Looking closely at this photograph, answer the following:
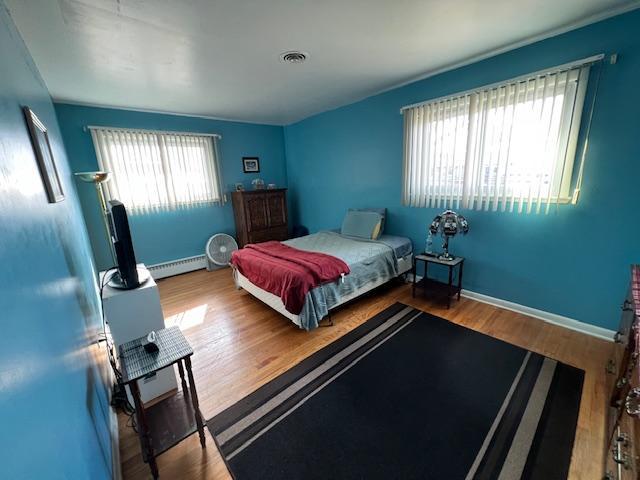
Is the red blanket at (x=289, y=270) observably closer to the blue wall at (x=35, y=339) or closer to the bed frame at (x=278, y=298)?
the bed frame at (x=278, y=298)

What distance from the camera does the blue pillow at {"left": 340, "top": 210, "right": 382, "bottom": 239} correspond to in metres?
3.41

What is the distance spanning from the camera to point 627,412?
3.18ft

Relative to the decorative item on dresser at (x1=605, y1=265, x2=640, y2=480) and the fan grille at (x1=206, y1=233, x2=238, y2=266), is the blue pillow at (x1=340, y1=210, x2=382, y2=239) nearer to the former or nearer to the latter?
the fan grille at (x1=206, y1=233, x2=238, y2=266)

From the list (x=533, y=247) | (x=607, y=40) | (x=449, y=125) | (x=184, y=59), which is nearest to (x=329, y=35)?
(x=184, y=59)

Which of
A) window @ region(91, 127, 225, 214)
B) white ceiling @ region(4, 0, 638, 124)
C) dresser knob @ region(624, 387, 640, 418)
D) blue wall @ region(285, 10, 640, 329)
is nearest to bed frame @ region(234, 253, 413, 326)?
blue wall @ region(285, 10, 640, 329)

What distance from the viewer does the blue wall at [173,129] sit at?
328 cm

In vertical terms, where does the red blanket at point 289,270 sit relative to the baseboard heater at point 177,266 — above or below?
above

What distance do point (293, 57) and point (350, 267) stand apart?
2017 mm

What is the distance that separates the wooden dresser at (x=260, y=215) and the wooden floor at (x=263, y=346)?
4.24 ft

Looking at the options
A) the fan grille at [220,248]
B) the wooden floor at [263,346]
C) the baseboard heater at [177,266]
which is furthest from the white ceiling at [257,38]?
the wooden floor at [263,346]

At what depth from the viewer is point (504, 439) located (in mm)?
1405

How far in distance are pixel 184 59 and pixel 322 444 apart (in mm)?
3032

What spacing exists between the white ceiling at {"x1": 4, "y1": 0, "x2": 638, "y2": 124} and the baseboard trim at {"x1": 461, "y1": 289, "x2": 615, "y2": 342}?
2.40 m

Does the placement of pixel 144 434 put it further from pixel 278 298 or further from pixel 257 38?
pixel 257 38
